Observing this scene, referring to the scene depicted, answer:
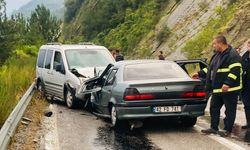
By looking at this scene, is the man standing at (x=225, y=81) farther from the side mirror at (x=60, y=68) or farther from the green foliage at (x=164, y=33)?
the green foliage at (x=164, y=33)

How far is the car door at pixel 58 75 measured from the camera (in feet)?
45.8

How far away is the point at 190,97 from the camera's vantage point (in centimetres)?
930

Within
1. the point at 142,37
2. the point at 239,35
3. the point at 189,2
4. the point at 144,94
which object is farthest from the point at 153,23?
the point at 144,94

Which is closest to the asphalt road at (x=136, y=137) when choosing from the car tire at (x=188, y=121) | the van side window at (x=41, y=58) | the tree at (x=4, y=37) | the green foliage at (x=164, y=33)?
the car tire at (x=188, y=121)

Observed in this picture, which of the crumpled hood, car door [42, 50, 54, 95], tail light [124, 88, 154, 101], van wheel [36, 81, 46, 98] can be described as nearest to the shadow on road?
tail light [124, 88, 154, 101]

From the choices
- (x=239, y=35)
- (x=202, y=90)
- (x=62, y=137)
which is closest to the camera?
(x=62, y=137)

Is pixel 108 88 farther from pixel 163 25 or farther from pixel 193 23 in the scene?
pixel 163 25

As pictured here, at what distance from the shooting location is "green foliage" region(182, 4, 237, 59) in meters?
39.3

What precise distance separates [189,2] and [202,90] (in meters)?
50.8

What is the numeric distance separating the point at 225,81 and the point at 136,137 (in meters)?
1.87

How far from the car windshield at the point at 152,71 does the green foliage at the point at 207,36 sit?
92.8ft

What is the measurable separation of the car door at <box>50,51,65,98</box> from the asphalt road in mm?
2891

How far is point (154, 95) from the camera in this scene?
914 cm

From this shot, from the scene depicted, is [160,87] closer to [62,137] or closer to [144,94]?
[144,94]
